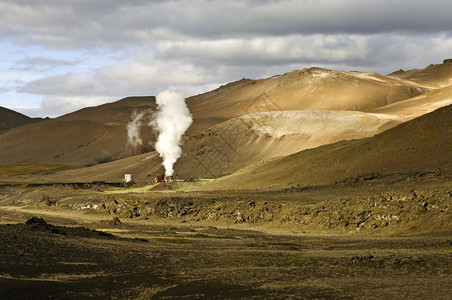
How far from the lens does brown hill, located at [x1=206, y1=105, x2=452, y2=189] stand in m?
76.9

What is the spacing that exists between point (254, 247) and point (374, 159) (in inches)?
1662

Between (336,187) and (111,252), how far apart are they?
134ft

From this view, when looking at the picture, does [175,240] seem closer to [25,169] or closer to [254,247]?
[254,247]

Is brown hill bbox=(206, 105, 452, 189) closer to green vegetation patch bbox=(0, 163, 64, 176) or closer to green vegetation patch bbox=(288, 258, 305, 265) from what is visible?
green vegetation patch bbox=(288, 258, 305, 265)

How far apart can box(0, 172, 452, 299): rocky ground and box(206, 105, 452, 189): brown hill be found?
13.7 ft

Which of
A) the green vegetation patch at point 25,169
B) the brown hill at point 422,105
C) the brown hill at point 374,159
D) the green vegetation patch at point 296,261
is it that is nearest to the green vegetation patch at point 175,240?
the green vegetation patch at point 296,261

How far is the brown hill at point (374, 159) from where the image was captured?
252ft

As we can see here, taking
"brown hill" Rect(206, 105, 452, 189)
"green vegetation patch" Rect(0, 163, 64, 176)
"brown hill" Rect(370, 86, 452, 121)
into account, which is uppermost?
"brown hill" Rect(370, 86, 452, 121)

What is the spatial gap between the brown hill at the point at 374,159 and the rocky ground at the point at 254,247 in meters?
4.16

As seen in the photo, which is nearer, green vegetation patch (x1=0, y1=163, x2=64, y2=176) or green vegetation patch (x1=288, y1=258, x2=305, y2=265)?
green vegetation patch (x1=288, y1=258, x2=305, y2=265)

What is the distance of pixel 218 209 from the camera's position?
67500 mm

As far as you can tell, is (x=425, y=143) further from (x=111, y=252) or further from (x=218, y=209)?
(x=111, y=252)

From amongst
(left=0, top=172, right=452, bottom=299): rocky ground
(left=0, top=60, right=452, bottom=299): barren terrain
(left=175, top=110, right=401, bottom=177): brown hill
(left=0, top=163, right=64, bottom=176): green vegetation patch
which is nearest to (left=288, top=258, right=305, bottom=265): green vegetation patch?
(left=0, top=60, right=452, bottom=299): barren terrain

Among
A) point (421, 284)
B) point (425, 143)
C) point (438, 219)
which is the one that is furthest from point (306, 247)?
point (425, 143)
